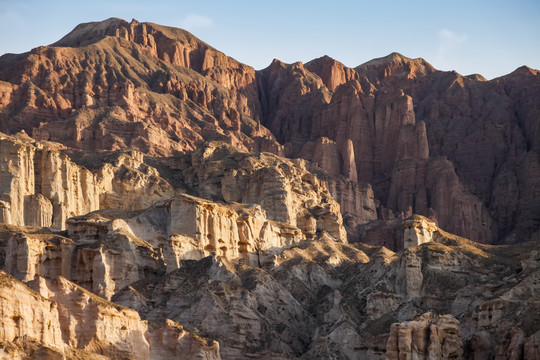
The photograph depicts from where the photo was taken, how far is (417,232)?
5364 inches

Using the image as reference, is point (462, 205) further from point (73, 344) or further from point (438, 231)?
point (73, 344)

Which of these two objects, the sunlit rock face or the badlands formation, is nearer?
the badlands formation

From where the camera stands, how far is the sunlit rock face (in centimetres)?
13562

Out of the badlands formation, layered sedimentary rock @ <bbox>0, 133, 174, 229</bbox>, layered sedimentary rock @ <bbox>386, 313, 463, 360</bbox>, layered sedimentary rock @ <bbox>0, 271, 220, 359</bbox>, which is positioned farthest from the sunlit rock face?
layered sedimentary rock @ <bbox>0, 271, 220, 359</bbox>

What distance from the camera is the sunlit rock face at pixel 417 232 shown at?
136m

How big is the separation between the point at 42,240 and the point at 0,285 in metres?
40.7

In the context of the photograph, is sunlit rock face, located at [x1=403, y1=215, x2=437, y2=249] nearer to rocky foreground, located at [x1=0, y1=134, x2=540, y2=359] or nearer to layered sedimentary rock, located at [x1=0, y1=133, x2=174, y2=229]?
rocky foreground, located at [x1=0, y1=134, x2=540, y2=359]

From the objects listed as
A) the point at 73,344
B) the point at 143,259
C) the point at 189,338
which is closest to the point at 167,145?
the point at 143,259

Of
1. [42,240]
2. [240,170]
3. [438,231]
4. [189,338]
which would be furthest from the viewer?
[240,170]

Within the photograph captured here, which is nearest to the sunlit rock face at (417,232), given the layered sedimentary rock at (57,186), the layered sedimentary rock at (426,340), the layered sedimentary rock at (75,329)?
the layered sedimentary rock at (57,186)

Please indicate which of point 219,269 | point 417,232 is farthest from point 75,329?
point 417,232

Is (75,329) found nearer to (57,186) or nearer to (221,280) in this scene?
(221,280)

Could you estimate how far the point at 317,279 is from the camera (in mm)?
128375

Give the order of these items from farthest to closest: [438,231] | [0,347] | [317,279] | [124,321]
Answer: [438,231]
[317,279]
[124,321]
[0,347]
